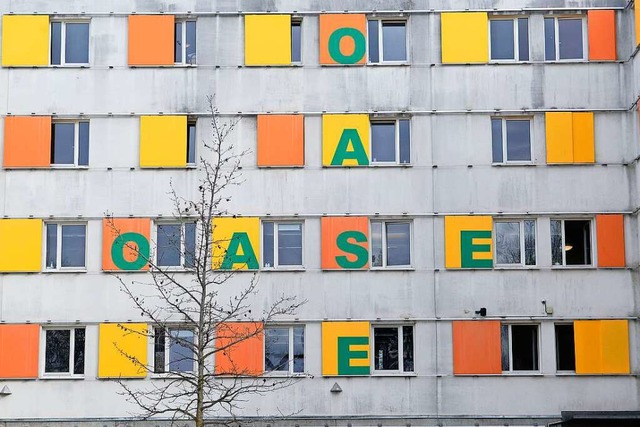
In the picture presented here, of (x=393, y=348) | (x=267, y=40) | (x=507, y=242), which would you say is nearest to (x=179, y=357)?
(x=393, y=348)

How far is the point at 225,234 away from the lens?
107ft

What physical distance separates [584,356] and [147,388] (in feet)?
40.6

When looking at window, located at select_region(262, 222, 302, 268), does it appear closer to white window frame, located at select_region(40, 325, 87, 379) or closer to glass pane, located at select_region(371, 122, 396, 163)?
glass pane, located at select_region(371, 122, 396, 163)

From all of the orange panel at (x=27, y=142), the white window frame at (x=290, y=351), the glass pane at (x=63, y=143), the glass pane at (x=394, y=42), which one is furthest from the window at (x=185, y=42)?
the white window frame at (x=290, y=351)

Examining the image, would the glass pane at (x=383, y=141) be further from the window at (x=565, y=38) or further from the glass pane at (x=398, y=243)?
the window at (x=565, y=38)

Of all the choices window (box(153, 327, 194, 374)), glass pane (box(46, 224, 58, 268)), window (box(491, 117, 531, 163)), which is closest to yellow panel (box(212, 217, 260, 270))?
window (box(153, 327, 194, 374))

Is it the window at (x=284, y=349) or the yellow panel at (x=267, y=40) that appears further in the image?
the yellow panel at (x=267, y=40)

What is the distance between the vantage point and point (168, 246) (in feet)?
108

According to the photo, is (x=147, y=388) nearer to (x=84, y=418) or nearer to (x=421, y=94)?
(x=84, y=418)

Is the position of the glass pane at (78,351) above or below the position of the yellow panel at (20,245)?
below

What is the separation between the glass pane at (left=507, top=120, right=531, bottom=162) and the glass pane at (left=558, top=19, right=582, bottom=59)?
2.40 metres

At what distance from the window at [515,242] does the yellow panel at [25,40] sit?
47.1 ft

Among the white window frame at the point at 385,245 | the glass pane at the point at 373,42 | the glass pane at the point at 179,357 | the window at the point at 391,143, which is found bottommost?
the glass pane at the point at 179,357

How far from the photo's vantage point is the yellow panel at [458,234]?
32.5 m
